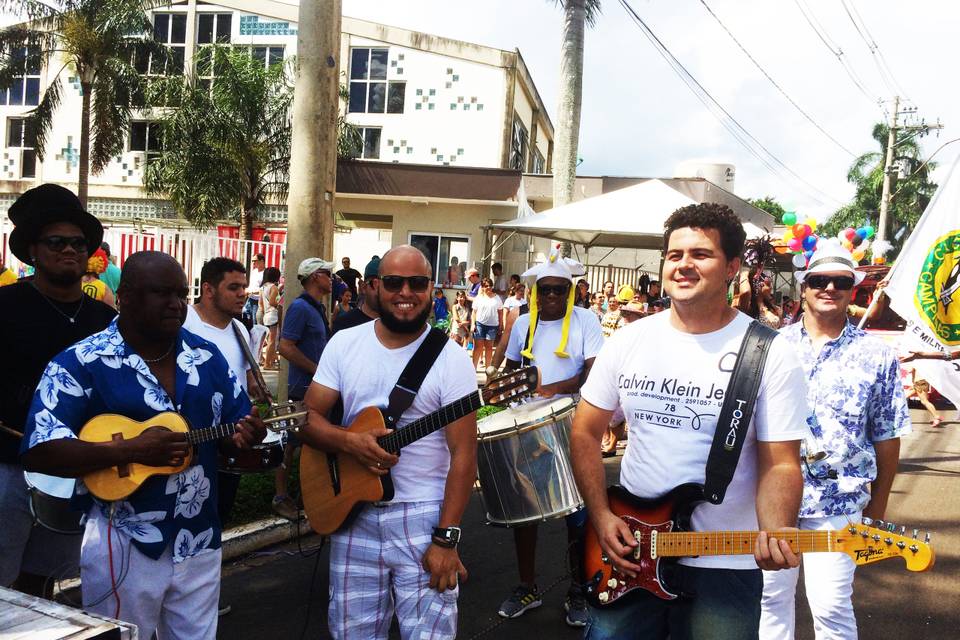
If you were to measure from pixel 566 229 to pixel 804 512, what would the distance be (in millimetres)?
8338

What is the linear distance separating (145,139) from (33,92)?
17.8 feet

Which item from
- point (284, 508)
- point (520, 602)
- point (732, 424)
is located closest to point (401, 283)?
point (732, 424)

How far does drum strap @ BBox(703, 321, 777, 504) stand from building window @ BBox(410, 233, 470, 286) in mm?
22565

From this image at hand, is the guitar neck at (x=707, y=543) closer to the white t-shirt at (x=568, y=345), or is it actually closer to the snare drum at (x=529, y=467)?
the snare drum at (x=529, y=467)

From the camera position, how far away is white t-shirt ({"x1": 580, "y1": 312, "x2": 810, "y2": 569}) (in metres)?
2.59

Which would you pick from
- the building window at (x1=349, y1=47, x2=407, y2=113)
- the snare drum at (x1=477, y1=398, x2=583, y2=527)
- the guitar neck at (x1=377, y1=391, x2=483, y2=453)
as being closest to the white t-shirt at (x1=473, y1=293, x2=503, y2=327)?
the snare drum at (x1=477, y1=398, x2=583, y2=527)

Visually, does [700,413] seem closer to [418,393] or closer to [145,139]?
[418,393]

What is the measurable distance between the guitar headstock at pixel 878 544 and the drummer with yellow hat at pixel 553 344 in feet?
7.97

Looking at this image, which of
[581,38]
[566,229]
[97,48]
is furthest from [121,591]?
[97,48]

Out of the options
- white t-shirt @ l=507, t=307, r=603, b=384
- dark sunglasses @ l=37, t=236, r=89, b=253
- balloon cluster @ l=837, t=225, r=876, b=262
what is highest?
balloon cluster @ l=837, t=225, r=876, b=262

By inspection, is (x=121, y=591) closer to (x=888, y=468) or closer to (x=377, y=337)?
(x=377, y=337)

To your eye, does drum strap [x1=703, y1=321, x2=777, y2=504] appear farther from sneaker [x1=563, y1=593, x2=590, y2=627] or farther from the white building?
the white building

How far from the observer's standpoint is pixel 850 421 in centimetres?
369

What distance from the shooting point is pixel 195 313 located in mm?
5188
